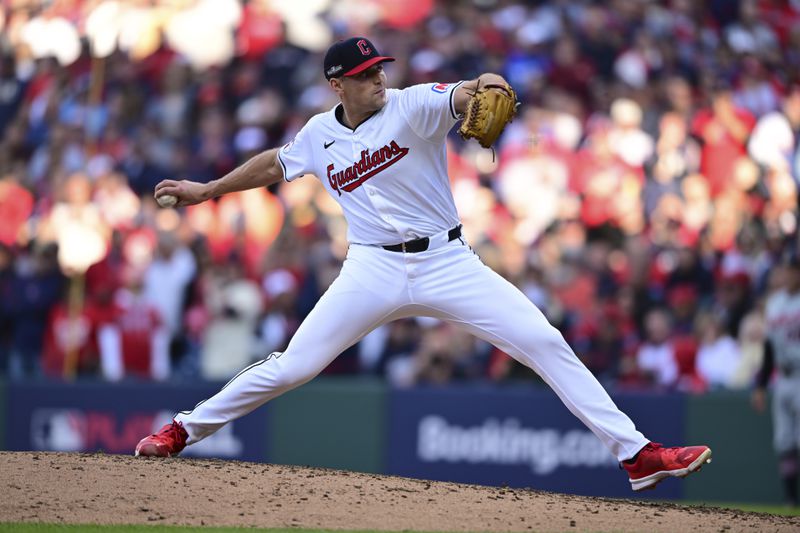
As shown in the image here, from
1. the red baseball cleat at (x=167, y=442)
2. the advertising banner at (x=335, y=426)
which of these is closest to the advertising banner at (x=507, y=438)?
the advertising banner at (x=335, y=426)

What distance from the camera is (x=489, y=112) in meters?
5.86

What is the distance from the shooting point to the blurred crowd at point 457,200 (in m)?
12.5

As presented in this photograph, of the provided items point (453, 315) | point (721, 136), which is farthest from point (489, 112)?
point (721, 136)

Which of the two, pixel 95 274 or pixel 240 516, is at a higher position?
pixel 95 274

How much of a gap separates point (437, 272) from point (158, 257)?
6.99 metres

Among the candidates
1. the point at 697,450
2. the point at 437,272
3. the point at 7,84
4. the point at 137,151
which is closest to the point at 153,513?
the point at 437,272

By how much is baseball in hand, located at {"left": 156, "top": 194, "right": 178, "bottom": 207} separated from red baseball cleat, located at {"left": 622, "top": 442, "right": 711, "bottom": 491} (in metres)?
2.67

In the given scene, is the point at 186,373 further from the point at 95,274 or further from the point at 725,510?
the point at 725,510

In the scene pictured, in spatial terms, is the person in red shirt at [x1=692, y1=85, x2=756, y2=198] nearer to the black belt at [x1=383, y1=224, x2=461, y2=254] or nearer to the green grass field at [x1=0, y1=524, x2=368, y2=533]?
the black belt at [x1=383, y1=224, x2=461, y2=254]

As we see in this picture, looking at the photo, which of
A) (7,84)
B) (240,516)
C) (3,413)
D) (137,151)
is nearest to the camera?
(240,516)

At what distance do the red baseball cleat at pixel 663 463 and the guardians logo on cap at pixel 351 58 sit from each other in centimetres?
226

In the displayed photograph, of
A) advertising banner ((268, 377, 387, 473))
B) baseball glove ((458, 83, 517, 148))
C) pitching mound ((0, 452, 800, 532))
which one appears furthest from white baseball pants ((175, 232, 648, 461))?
advertising banner ((268, 377, 387, 473))

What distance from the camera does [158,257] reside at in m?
12.9

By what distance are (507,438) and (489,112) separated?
667 cm
